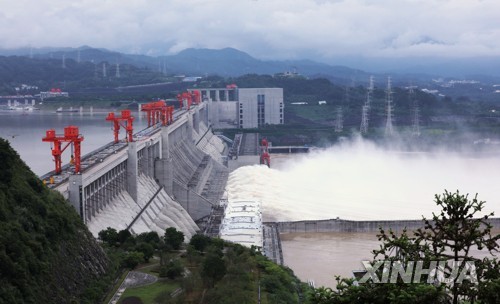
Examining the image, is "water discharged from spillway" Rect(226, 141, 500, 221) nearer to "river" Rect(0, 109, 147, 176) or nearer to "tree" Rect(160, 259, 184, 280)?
"river" Rect(0, 109, 147, 176)

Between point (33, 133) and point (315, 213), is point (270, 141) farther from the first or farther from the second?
point (315, 213)

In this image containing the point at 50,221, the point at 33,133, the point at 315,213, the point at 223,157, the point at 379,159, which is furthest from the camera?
the point at 33,133

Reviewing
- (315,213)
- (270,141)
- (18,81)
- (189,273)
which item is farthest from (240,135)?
(18,81)

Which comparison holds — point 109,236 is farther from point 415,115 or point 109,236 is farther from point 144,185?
point 415,115

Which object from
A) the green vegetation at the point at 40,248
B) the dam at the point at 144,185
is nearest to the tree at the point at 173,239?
the dam at the point at 144,185

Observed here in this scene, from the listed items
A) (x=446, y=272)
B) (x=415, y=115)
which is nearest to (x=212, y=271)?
(x=446, y=272)

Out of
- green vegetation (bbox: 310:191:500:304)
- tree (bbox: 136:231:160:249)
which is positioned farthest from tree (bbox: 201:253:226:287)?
green vegetation (bbox: 310:191:500:304)
